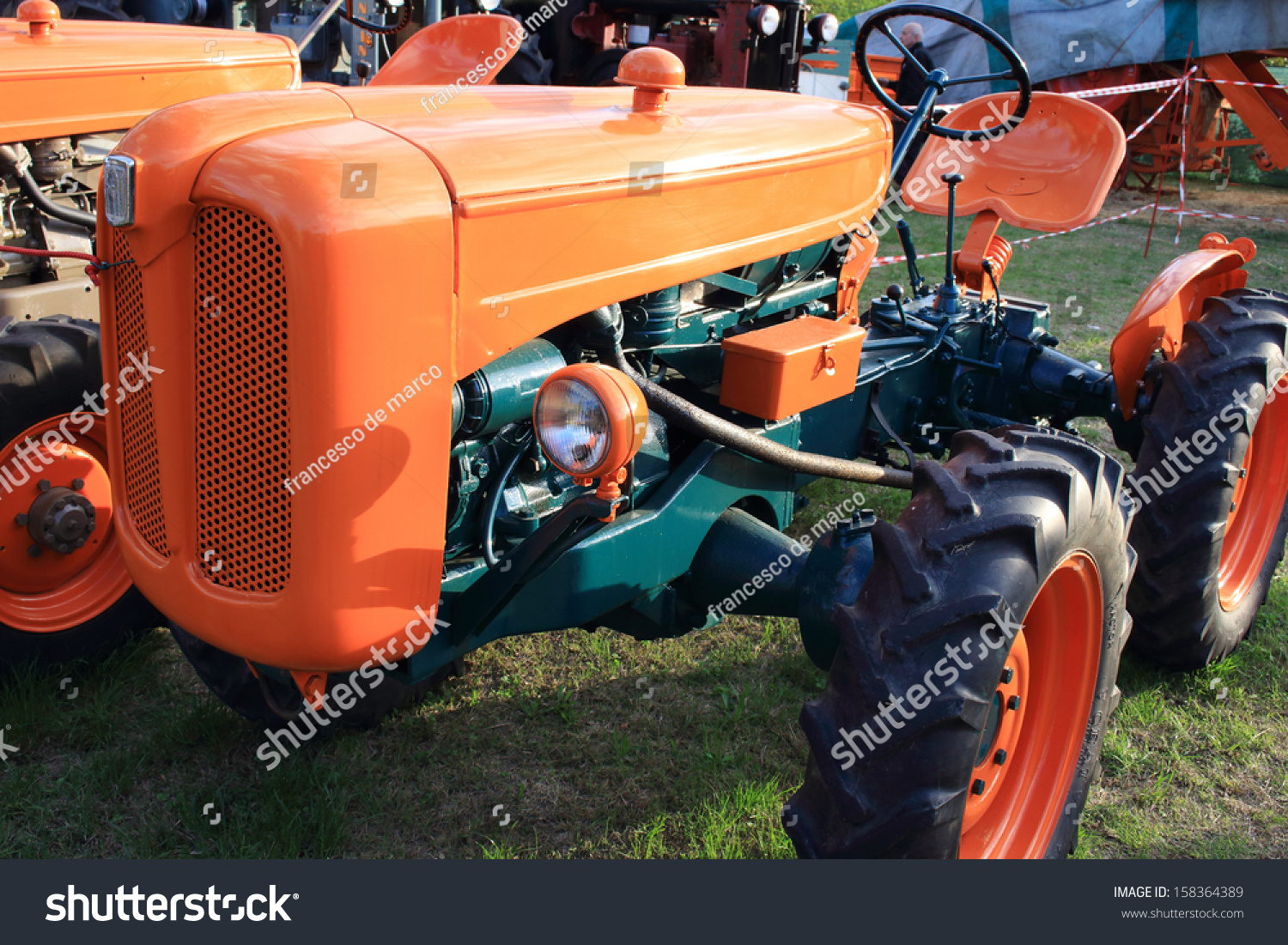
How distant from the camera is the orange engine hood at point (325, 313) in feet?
5.24

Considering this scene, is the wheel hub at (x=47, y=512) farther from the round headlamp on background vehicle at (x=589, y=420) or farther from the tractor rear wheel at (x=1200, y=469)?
the tractor rear wheel at (x=1200, y=469)

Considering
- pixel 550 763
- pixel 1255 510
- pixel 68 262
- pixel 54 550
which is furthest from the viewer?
pixel 68 262

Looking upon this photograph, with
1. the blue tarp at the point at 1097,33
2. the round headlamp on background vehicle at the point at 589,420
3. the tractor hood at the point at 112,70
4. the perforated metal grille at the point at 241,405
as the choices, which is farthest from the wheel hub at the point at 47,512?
the blue tarp at the point at 1097,33

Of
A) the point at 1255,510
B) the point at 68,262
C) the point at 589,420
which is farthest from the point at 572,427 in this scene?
the point at 68,262

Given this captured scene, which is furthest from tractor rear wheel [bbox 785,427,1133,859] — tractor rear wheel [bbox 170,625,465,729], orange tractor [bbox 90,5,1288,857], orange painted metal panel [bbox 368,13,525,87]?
orange painted metal panel [bbox 368,13,525,87]

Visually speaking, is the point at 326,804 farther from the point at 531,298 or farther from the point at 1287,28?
the point at 1287,28

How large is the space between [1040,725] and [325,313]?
1753 mm

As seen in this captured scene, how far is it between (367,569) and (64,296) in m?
2.53

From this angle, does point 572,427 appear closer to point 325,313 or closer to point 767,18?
point 325,313

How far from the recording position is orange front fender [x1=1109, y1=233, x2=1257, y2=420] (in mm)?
3092

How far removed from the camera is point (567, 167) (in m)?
1.91

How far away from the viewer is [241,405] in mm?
1686

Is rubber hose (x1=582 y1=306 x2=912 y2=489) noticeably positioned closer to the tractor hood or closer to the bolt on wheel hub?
the bolt on wheel hub

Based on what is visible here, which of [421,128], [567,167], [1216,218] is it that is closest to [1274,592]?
[567,167]
